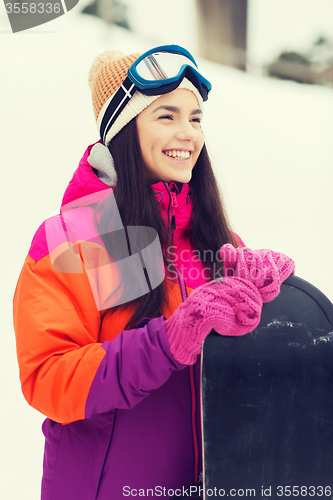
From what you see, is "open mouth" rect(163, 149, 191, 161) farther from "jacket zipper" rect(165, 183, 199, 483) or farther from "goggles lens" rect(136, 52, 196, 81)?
"goggles lens" rect(136, 52, 196, 81)

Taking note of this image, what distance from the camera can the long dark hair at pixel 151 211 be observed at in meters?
1.01

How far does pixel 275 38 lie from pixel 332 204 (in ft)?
5.42

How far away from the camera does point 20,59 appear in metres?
2.96

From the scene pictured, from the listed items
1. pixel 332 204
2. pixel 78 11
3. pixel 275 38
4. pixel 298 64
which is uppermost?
pixel 78 11

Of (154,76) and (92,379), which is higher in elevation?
(154,76)

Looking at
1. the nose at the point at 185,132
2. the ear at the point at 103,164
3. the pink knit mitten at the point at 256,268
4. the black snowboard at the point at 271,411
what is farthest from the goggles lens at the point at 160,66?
the black snowboard at the point at 271,411

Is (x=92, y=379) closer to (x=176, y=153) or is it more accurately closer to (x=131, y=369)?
(x=131, y=369)

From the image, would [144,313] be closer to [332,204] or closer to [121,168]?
[121,168]

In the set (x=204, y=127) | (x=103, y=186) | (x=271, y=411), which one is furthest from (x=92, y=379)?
(x=204, y=127)

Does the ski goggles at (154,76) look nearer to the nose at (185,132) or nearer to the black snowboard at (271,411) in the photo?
the nose at (185,132)

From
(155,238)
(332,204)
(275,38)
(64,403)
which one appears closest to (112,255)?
(155,238)

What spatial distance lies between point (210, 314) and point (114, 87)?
0.80 meters

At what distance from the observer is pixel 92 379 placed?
0.79 m

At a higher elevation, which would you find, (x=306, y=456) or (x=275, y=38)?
(x=275, y=38)
